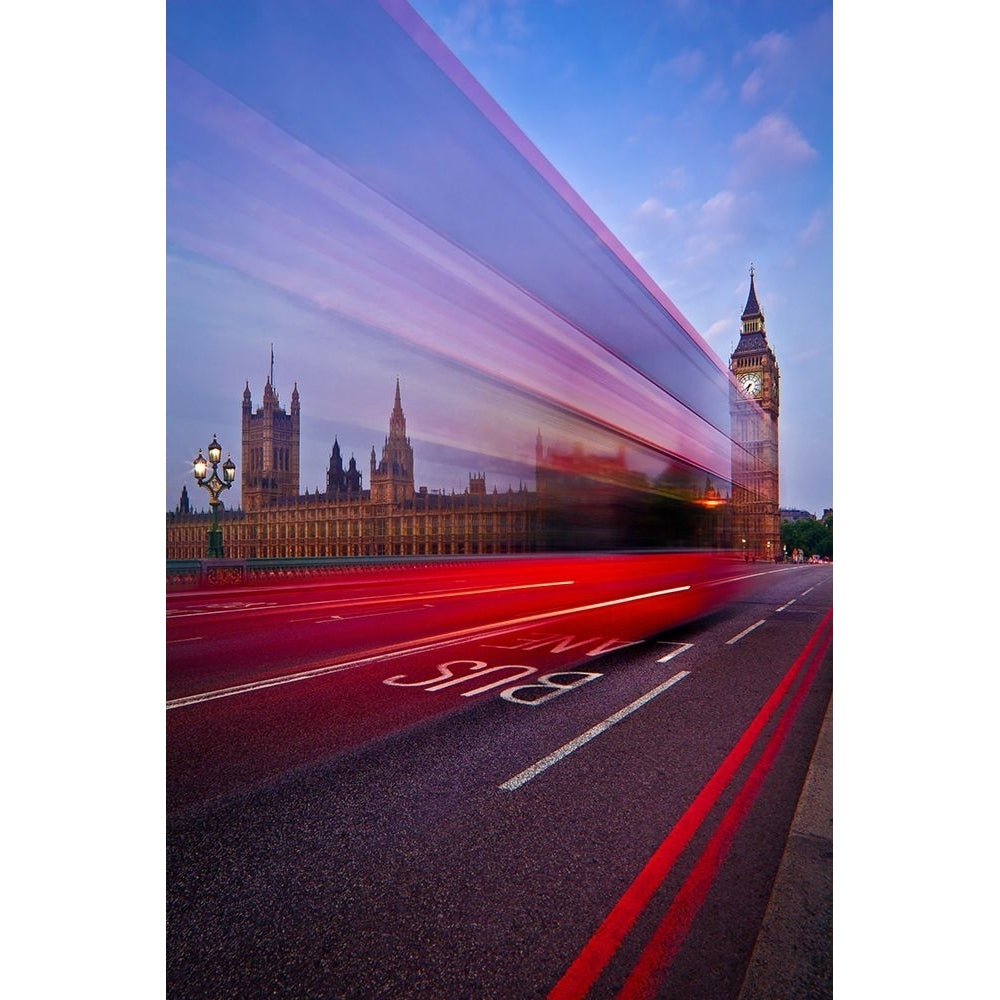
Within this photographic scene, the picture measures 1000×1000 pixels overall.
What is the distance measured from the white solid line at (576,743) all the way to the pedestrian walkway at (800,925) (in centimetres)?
155

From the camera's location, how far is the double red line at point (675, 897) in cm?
212

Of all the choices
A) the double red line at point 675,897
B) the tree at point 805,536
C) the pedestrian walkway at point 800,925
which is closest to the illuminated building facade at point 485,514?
the double red line at point 675,897

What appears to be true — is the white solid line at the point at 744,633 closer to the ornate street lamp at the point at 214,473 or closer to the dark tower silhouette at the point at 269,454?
the ornate street lamp at the point at 214,473

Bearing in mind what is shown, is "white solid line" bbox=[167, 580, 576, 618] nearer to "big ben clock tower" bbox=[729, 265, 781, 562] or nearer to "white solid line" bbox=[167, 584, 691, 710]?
"white solid line" bbox=[167, 584, 691, 710]

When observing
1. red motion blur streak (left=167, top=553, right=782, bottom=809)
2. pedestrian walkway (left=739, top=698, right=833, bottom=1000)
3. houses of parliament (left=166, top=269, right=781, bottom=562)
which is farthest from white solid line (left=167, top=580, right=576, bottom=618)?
pedestrian walkway (left=739, top=698, right=833, bottom=1000)

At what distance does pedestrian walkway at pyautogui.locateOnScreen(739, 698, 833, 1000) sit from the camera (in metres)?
2.12

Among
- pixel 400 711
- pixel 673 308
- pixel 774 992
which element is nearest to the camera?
pixel 774 992

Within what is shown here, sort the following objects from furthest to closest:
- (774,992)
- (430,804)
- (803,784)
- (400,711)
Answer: (400,711), (803,784), (430,804), (774,992)

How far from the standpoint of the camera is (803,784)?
3.83 meters
